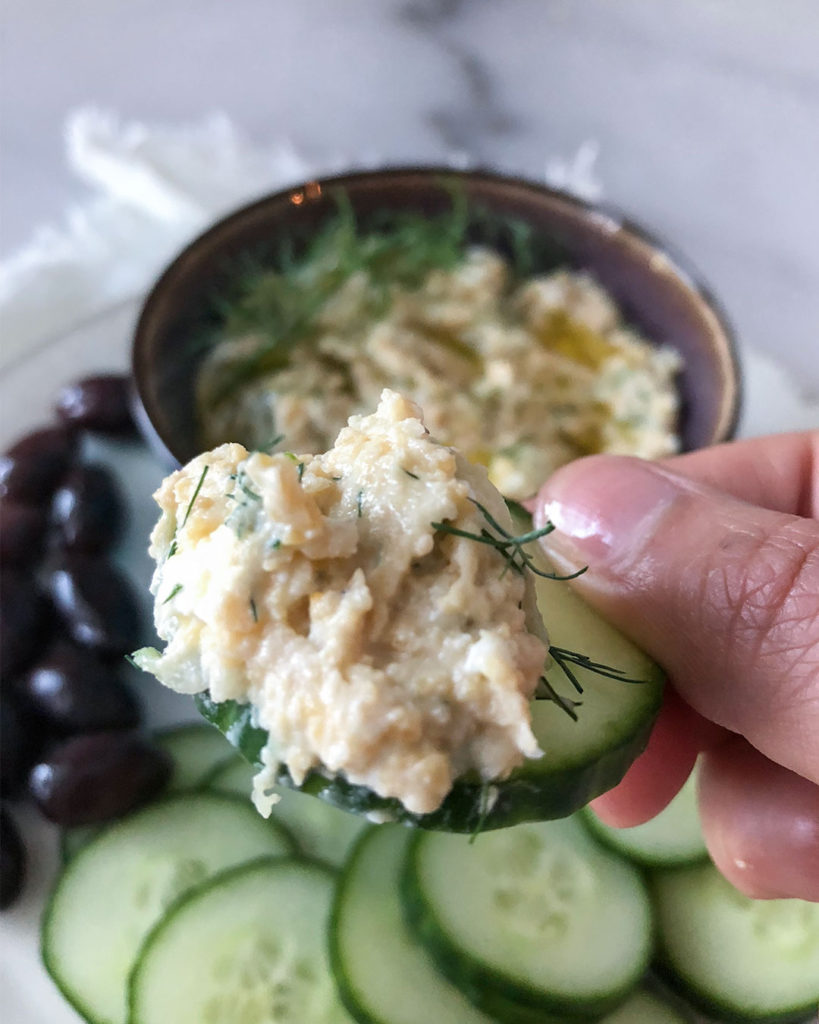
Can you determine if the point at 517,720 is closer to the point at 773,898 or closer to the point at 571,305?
the point at 773,898

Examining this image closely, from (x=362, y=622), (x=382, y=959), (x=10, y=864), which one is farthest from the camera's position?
(x=10, y=864)

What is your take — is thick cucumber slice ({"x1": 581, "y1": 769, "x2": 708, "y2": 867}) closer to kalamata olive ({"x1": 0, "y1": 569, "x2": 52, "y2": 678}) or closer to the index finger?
the index finger

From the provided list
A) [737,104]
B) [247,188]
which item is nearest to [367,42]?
[247,188]

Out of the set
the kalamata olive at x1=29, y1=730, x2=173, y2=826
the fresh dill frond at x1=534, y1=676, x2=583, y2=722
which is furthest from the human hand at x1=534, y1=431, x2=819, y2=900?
the kalamata olive at x1=29, y1=730, x2=173, y2=826

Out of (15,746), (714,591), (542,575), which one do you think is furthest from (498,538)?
(15,746)

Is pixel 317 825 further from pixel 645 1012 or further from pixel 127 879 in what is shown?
pixel 645 1012
